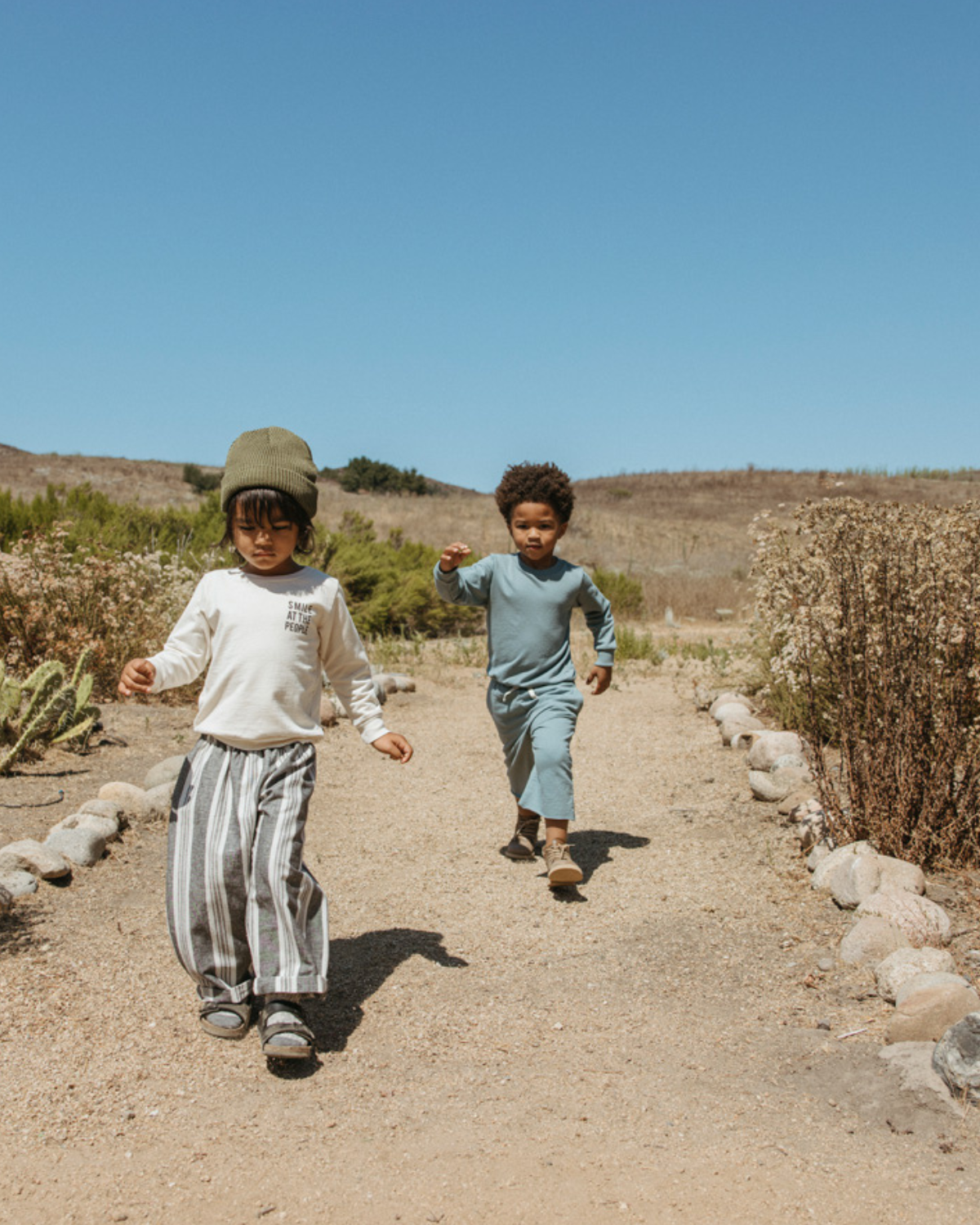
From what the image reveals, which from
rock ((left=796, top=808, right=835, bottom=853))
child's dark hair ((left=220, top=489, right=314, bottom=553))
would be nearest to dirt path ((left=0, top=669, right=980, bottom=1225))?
rock ((left=796, top=808, right=835, bottom=853))

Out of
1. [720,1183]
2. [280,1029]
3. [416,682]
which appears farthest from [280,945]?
[416,682]

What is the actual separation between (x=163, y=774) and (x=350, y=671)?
2.38 m

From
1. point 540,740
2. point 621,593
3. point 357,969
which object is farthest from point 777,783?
point 621,593

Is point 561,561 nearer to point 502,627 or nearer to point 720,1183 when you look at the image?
point 502,627

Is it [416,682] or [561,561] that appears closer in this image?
[561,561]

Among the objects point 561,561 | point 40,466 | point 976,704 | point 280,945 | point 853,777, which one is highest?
point 40,466

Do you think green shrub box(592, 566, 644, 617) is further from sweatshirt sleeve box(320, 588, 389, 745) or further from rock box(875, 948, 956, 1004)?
sweatshirt sleeve box(320, 588, 389, 745)

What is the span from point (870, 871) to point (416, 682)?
5793mm

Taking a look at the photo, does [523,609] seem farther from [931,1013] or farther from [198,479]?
[198,479]

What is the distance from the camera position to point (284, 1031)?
2.71m

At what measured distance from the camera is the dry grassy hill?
1925 centimetres

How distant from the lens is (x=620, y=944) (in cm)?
363

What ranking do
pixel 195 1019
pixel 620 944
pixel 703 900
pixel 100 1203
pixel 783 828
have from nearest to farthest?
pixel 100 1203 → pixel 195 1019 → pixel 620 944 → pixel 703 900 → pixel 783 828

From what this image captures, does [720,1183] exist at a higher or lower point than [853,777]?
lower
